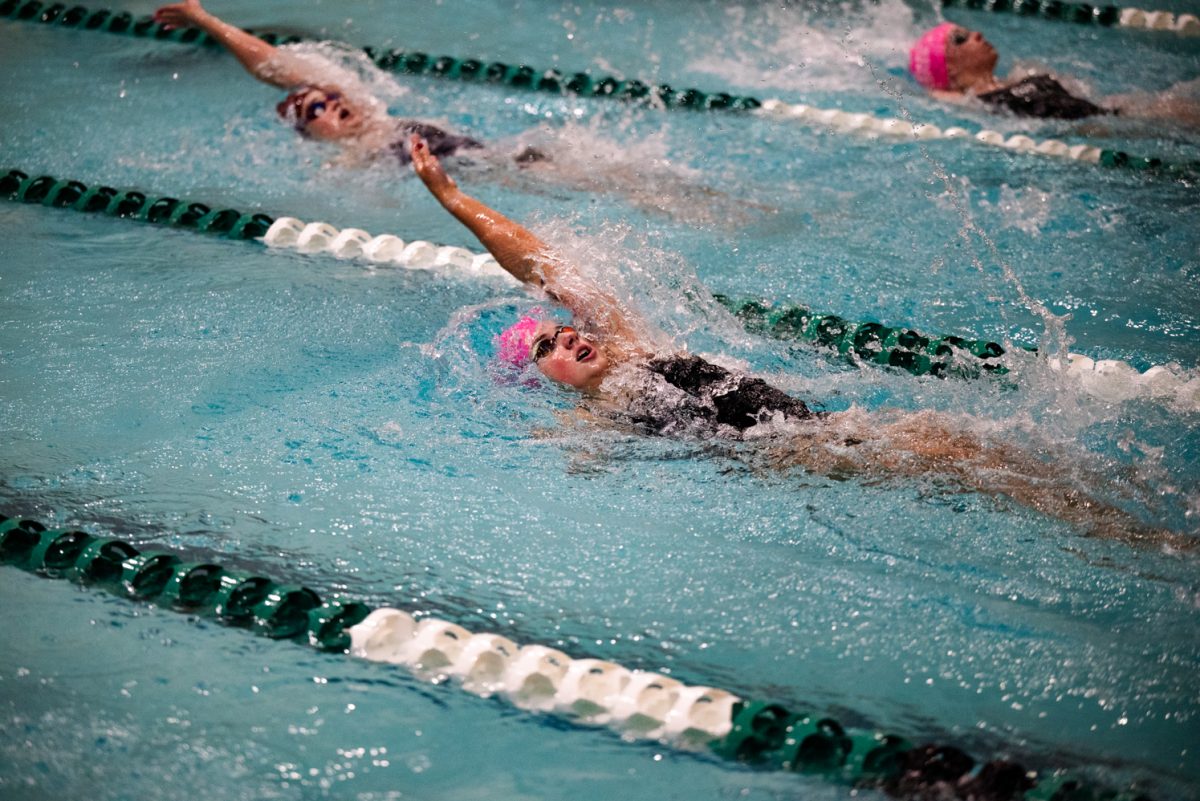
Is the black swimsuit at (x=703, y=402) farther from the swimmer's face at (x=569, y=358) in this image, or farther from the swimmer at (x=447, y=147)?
the swimmer at (x=447, y=147)

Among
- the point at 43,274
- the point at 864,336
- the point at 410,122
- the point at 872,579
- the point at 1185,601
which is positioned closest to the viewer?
the point at 1185,601

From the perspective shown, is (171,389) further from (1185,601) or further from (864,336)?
(1185,601)

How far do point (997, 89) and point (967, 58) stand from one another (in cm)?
20

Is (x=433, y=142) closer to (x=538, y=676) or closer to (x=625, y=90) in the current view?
(x=625, y=90)

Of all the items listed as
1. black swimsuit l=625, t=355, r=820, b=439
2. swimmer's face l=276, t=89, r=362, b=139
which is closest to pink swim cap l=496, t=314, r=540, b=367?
black swimsuit l=625, t=355, r=820, b=439

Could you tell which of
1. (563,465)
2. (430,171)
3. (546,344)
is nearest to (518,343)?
(546,344)

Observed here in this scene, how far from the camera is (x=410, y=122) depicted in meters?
4.91

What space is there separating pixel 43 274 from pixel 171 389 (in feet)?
3.07

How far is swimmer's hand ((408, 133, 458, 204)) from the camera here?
10.9ft

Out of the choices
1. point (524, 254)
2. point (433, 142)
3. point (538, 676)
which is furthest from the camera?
point (433, 142)

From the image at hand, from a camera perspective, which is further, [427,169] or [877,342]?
[877,342]

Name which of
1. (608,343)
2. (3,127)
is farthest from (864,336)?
(3,127)

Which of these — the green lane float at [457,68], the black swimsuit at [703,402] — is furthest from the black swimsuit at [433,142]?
the black swimsuit at [703,402]

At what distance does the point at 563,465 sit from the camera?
3.02 meters
